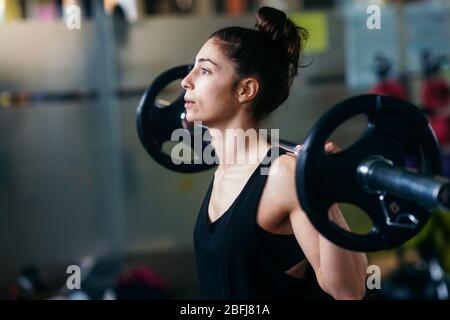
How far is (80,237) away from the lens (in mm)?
2699

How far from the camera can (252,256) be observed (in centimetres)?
58

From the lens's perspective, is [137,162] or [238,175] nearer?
[238,175]

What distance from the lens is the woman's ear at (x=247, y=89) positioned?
57 centimetres

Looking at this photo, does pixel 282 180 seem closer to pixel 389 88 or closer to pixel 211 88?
pixel 211 88

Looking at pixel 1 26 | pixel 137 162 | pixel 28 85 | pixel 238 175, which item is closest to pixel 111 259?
pixel 137 162

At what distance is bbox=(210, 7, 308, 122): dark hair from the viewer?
1.87ft

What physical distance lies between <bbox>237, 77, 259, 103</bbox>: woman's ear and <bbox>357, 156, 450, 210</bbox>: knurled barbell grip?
12cm

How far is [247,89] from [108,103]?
222cm

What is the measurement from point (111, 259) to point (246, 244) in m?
2.22

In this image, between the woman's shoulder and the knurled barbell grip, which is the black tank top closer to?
the woman's shoulder
